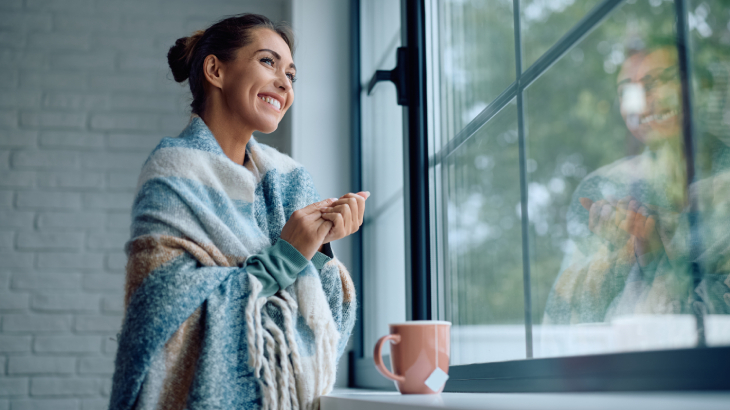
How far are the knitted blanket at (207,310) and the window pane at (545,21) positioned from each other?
0.46m

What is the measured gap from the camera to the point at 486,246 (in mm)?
997

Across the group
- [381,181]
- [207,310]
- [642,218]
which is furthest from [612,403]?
[381,181]

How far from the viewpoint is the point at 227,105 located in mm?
1106

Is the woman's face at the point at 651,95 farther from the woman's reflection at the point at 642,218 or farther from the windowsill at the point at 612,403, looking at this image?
the windowsill at the point at 612,403

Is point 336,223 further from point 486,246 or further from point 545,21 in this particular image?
point 545,21

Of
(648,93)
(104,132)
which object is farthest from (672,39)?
(104,132)

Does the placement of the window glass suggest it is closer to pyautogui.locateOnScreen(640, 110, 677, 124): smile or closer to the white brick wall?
pyautogui.locateOnScreen(640, 110, 677, 124): smile

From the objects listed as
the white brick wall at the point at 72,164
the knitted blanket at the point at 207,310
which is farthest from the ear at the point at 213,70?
the white brick wall at the point at 72,164

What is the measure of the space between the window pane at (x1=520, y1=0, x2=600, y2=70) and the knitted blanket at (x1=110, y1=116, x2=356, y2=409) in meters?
0.46

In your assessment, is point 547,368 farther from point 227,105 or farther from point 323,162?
point 323,162

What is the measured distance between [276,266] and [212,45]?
46 centimetres

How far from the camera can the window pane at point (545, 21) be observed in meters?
0.76

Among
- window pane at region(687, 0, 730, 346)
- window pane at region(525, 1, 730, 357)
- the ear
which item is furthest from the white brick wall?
window pane at region(687, 0, 730, 346)

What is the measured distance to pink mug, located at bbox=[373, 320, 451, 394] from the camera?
28.7 inches
